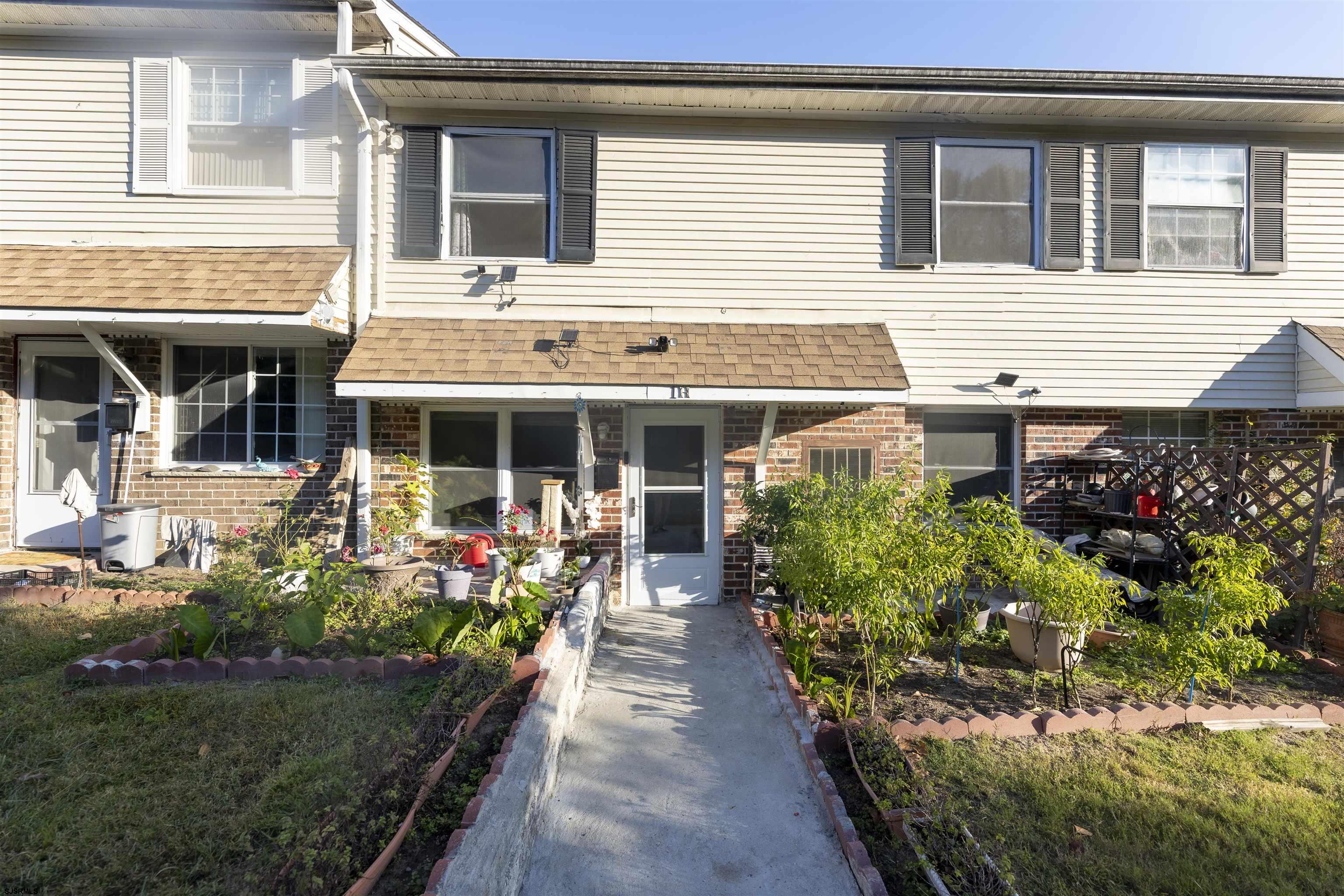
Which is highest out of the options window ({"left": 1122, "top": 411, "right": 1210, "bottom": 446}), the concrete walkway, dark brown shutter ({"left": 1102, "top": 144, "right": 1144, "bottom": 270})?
dark brown shutter ({"left": 1102, "top": 144, "right": 1144, "bottom": 270})

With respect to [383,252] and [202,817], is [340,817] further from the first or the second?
[383,252]

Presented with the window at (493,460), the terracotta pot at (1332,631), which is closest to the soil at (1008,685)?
the terracotta pot at (1332,631)

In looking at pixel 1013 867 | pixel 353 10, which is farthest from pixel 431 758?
pixel 353 10

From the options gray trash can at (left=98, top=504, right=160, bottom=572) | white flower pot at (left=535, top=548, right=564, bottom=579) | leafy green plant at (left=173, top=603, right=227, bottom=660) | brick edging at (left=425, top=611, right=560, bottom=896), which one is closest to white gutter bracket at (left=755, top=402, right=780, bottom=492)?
white flower pot at (left=535, top=548, right=564, bottom=579)

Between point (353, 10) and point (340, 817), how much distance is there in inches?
291

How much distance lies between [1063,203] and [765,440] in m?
4.14

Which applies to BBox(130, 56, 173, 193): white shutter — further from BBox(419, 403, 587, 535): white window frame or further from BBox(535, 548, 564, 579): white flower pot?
BBox(535, 548, 564, 579): white flower pot

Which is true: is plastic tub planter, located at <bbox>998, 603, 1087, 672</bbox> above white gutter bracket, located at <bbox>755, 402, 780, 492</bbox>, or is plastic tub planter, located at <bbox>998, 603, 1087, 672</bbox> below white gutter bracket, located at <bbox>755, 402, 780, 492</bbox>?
below

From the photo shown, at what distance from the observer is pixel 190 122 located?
7.04 meters

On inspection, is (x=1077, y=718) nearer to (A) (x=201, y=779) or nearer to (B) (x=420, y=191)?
(A) (x=201, y=779)

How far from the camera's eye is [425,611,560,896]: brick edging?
245 centimetres

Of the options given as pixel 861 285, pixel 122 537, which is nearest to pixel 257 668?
pixel 122 537

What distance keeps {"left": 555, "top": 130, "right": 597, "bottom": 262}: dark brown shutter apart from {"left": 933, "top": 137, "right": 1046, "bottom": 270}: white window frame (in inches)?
143

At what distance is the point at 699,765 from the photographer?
152 inches
